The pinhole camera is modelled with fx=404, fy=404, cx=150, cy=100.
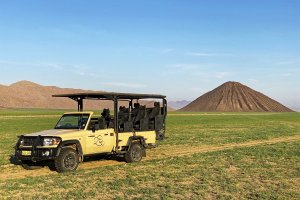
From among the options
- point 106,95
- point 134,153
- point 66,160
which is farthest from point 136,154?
point 66,160

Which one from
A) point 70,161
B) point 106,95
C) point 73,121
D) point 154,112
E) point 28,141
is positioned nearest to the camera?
point 28,141

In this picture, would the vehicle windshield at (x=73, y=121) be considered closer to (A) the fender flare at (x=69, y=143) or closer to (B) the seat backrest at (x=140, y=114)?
(A) the fender flare at (x=69, y=143)

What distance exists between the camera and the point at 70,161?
543 inches

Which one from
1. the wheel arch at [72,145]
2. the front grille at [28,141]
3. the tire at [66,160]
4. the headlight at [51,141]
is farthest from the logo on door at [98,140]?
the front grille at [28,141]

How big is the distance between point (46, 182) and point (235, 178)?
18.8 ft

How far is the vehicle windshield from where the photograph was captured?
14.6 metres

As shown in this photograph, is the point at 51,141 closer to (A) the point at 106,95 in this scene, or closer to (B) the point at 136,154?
(A) the point at 106,95

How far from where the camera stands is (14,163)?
632 inches

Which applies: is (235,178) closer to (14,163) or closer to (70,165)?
(70,165)

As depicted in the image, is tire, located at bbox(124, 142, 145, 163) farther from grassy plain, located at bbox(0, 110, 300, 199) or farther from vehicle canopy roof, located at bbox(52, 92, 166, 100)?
vehicle canopy roof, located at bbox(52, 92, 166, 100)

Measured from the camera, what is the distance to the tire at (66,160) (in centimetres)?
1344

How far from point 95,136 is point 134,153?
2.26m

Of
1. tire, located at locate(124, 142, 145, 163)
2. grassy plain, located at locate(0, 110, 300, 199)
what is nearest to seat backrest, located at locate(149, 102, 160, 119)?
tire, located at locate(124, 142, 145, 163)

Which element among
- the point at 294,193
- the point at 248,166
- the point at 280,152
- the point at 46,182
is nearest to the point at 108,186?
the point at 46,182
